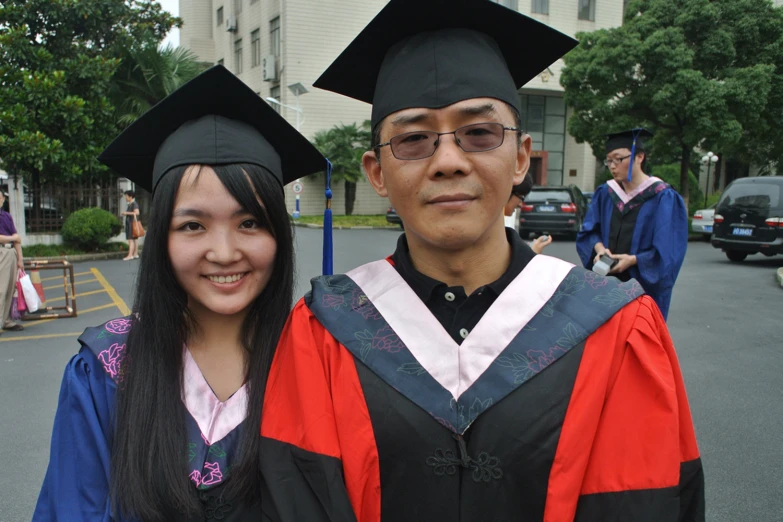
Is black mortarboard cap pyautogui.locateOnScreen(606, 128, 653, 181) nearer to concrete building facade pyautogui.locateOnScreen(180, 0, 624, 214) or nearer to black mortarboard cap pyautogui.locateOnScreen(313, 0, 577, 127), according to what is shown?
black mortarboard cap pyautogui.locateOnScreen(313, 0, 577, 127)

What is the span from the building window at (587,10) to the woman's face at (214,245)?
28518 mm

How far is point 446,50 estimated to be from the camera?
1.53m

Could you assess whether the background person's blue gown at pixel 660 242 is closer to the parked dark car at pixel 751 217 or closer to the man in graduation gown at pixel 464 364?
the man in graduation gown at pixel 464 364

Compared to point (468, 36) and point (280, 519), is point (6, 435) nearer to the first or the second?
point (280, 519)

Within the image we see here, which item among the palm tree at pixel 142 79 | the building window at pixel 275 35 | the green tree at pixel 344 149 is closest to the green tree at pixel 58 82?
the palm tree at pixel 142 79

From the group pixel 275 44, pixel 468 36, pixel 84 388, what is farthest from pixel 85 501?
pixel 275 44

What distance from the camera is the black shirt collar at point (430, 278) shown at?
59.8 inches

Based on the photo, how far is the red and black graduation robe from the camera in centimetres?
131

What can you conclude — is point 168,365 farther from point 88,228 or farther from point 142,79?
point 142,79

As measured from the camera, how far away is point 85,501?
1549mm

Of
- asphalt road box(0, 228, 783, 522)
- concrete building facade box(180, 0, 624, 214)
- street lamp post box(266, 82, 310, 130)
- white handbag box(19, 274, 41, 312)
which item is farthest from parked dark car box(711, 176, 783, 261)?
concrete building facade box(180, 0, 624, 214)

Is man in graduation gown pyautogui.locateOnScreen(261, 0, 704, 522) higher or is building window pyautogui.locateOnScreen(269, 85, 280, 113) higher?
building window pyautogui.locateOnScreen(269, 85, 280, 113)

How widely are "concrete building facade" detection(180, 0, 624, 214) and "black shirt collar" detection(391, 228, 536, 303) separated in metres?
21.4

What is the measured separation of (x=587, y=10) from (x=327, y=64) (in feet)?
39.0
